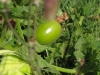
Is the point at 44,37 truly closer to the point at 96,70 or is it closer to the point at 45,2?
the point at 96,70

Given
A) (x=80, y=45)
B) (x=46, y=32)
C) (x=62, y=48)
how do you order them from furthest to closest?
(x=62, y=48)
(x=80, y=45)
(x=46, y=32)

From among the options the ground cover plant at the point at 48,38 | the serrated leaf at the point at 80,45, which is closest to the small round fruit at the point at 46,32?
the ground cover plant at the point at 48,38

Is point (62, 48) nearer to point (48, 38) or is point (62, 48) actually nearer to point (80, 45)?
point (80, 45)

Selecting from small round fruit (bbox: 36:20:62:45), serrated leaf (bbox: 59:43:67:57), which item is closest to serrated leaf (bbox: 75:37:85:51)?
serrated leaf (bbox: 59:43:67:57)

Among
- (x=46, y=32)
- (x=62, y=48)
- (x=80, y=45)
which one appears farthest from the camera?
(x=62, y=48)

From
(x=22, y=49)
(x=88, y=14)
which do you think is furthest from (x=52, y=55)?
(x=88, y=14)

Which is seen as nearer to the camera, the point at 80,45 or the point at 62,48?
the point at 80,45

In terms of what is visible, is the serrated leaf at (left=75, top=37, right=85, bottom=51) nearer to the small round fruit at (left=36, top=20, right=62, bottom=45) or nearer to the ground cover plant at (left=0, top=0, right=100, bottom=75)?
the ground cover plant at (left=0, top=0, right=100, bottom=75)

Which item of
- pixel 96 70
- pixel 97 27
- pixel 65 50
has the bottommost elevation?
pixel 96 70

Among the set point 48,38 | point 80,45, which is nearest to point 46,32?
point 48,38
